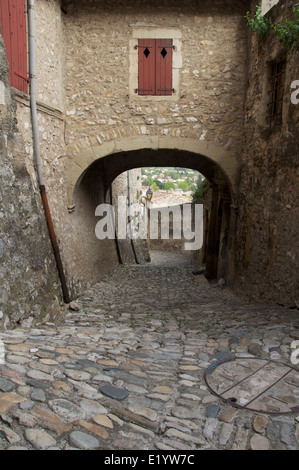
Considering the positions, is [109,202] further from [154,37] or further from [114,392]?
[114,392]

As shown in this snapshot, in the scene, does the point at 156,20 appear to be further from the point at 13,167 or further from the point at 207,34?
the point at 13,167

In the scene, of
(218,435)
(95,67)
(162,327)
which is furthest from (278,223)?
(95,67)

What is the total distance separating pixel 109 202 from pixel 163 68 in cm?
470

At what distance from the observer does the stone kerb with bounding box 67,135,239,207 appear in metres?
6.72

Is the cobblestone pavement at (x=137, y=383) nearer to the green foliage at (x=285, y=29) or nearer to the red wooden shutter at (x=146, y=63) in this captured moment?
the green foliage at (x=285, y=29)

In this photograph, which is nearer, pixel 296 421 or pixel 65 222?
pixel 296 421

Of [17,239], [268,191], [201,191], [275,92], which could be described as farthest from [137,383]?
[201,191]

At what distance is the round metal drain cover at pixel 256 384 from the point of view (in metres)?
2.52

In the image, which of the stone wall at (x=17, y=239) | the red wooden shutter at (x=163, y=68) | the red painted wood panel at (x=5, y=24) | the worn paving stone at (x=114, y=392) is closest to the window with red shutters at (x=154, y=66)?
the red wooden shutter at (x=163, y=68)

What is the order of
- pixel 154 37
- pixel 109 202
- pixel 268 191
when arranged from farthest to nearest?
pixel 109 202 < pixel 154 37 < pixel 268 191

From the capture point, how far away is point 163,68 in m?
6.63

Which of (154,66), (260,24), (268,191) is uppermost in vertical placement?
(260,24)

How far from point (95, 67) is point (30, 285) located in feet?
14.5

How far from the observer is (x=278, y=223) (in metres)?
5.21
